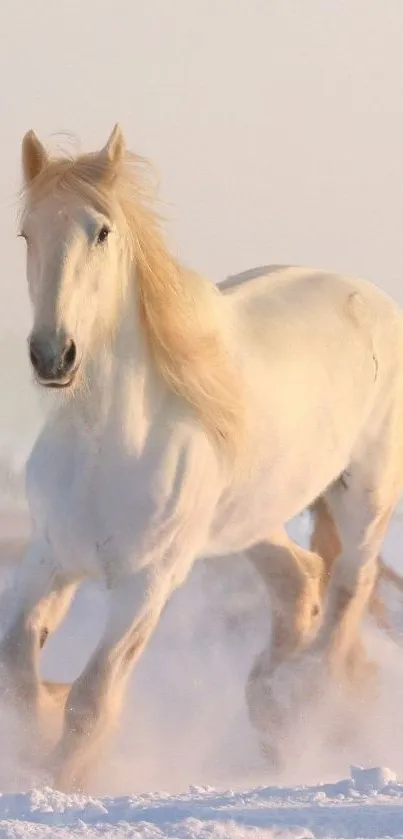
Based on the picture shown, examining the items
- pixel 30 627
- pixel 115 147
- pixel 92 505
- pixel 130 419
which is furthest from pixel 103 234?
pixel 30 627

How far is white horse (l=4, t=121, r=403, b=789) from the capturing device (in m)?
3.88

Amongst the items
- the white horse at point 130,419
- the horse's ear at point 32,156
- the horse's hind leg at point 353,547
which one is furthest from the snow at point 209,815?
the horse's hind leg at point 353,547

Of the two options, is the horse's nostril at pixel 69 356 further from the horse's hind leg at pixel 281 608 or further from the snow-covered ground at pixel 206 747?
the horse's hind leg at pixel 281 608

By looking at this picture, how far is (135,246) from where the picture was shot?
416 cm

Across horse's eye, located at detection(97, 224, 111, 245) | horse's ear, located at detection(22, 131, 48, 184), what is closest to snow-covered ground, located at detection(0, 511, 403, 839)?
horse's eye, located at detection(97, 224, 111, 245)

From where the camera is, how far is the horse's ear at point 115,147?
4.10m

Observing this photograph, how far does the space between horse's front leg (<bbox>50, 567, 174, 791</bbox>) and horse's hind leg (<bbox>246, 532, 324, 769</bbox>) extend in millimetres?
1658

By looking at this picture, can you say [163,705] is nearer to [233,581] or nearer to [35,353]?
[233,581]

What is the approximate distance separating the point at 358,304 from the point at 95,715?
227 cm

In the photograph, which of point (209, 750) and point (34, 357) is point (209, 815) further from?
point (209, 750)

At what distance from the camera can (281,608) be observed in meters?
5.98

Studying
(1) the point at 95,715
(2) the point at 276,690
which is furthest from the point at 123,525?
(2) the point at 276,690

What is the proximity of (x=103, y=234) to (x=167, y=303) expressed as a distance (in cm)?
44

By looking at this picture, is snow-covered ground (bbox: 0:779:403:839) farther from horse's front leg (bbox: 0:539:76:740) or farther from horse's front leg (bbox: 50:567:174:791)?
horse's front leg (bbox: 0:539:76:740)
